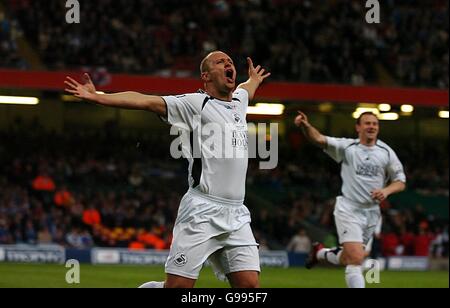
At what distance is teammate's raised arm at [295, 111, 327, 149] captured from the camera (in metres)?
11.9

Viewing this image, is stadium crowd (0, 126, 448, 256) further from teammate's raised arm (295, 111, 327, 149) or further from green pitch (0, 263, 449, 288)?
teammate's raised arm (295, 111, 327, 149)

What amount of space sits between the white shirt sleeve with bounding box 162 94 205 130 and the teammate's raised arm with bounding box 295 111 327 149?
11.7ft

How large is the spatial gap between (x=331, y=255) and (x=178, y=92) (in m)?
14.5

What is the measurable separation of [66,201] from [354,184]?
550 inches

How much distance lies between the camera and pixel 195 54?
2959 centimetres

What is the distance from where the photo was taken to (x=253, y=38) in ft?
99.5

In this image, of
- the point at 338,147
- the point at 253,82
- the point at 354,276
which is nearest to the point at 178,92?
the point at 338,147

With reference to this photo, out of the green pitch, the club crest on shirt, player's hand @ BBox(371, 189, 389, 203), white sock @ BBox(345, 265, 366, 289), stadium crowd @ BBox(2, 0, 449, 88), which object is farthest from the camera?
stadium crowd @ BBox(2, 0, 449, 88)

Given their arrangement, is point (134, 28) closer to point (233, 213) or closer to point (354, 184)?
point (354, 184)

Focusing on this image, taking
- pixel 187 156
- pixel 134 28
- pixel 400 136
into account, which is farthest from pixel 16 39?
pixel 187 156

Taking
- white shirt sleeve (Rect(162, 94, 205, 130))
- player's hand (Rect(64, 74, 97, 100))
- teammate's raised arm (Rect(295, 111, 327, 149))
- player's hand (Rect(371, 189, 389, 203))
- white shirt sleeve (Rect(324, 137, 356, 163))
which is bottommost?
player's hand (Rect(371, 189, 389, 203))

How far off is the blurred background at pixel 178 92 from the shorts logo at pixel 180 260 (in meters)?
16.0

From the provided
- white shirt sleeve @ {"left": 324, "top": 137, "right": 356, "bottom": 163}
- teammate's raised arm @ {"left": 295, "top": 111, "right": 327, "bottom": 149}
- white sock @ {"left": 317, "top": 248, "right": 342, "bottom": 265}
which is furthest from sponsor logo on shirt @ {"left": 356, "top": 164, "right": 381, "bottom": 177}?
white sock @ {"left": 317, "top": 248, "right": 342, "bottom": 265}

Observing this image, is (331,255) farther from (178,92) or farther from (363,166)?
(178,92)
